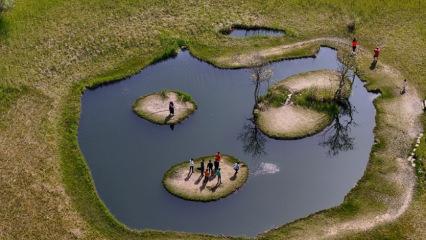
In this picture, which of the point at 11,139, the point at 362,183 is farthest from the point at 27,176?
the point at 362,183

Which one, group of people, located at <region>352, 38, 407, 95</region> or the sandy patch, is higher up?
group of people, located at <region>352, 38, 407, 95</region>

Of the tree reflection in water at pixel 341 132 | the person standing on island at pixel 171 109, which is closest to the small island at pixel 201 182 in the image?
the person standing on island at pixel 171 109

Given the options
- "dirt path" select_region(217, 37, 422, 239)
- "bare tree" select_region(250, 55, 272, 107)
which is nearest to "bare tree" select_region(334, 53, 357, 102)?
"dirt path" select_region(217, 37, 422, 239)

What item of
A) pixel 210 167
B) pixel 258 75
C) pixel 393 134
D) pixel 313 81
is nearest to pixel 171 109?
pixel 258 75

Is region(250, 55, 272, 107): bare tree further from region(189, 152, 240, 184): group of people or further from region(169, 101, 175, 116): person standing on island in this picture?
region(189, 152, 240, 184): group of people

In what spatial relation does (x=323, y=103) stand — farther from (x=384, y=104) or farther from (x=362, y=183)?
(x=362, y=183)

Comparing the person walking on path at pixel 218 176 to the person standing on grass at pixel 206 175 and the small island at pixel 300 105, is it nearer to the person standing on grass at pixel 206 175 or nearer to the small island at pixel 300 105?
the person standing on grass at pixel 206 175
